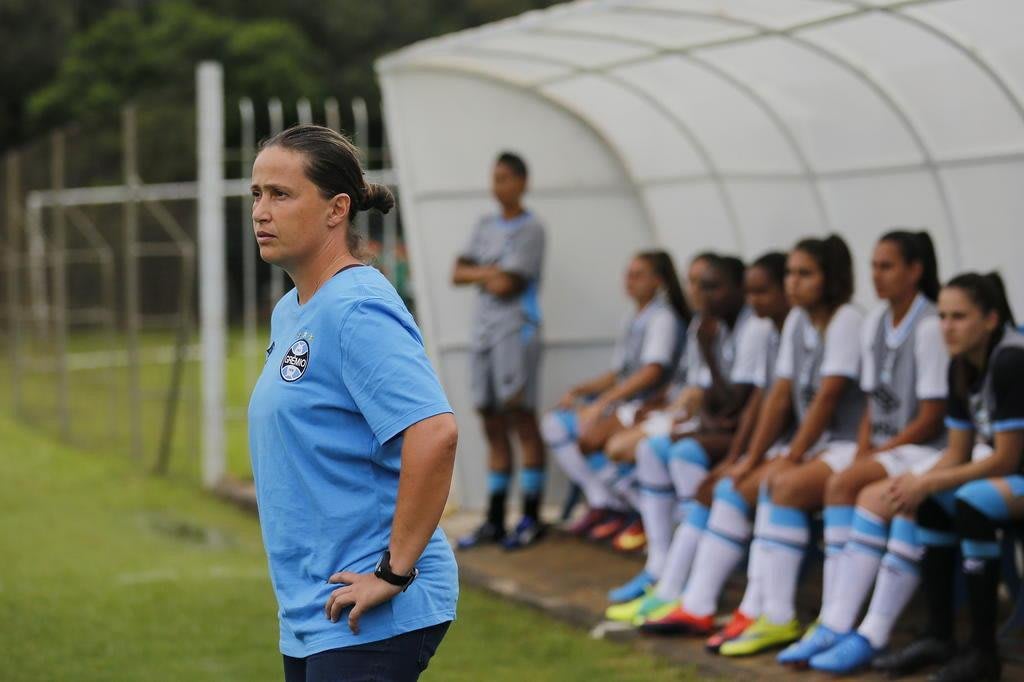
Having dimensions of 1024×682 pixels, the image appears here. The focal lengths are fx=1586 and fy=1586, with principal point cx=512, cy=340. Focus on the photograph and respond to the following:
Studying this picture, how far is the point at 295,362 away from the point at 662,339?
5377 mm

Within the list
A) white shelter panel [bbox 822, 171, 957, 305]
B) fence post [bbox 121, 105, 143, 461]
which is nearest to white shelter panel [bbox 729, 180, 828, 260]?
white shelter panel [bbox 822, 171, 957, 305]

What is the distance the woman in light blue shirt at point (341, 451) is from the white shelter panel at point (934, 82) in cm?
410

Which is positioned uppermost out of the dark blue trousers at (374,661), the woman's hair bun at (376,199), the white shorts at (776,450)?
the woman's hair bun at (376,199)

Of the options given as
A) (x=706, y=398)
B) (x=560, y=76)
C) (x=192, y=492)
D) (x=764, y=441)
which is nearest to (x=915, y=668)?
(x=764, y=441)

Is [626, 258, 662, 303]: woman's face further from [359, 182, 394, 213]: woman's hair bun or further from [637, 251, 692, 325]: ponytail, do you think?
[359, 182, 394, 213]: woman's hair bun

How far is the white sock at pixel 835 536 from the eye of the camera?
5992 millimetres

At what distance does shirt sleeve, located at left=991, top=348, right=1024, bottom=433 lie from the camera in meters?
5.50

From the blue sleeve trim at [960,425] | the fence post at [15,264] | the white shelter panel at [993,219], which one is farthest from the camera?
the fence post at [15,264]

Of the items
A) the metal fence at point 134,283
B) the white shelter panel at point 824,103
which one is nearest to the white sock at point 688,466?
the white shelter panel at point 824,103

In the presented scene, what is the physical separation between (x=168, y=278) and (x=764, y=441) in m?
10.0

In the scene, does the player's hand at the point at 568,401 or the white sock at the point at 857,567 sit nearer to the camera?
the white sock at the point at 857,567

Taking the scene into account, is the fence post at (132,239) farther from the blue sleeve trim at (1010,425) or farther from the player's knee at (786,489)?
the blue sleeve trim at (1010,425)

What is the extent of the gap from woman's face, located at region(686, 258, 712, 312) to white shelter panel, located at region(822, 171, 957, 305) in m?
0.89

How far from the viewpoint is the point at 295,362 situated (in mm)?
3049
